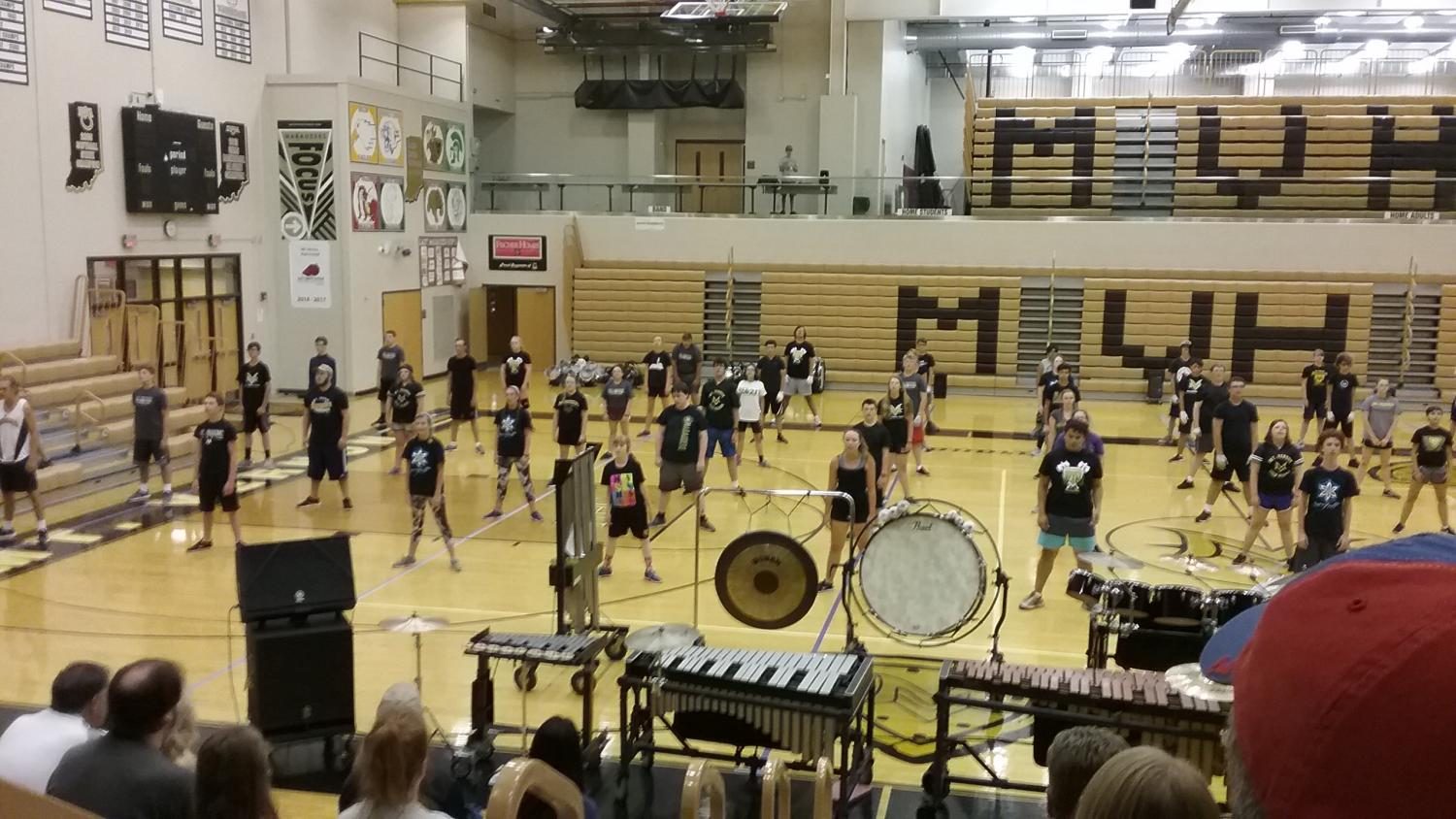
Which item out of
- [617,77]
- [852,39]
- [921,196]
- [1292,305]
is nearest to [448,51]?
[617,77]

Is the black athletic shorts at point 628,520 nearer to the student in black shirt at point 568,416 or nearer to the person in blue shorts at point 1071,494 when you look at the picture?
the student in black shirt at point 568,416

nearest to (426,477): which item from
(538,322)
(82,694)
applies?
(82,694)

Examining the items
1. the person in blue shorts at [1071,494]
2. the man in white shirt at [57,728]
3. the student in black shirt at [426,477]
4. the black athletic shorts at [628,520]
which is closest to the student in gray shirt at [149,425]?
the student in black shirt at [426,477]

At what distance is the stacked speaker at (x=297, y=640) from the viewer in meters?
7.87

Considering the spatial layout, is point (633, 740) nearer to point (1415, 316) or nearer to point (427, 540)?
point (427, 540)

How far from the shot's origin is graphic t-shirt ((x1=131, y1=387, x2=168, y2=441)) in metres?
15.5

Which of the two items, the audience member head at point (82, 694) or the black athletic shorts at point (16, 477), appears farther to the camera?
the black athletic shorts at point (16, 477)

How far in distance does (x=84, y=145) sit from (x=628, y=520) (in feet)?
43.0

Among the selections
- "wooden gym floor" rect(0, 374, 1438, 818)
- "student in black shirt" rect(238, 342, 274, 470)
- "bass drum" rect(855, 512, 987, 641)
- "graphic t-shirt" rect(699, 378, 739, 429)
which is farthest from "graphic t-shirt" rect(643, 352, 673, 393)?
"bass drum" rect(855, 512, 987, 641)

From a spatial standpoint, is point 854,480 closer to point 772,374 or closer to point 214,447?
point 214,447

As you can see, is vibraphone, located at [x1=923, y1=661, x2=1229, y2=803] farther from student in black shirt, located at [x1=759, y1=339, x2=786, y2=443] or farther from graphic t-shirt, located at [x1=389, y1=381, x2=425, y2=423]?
student in black shirt, located at [x1=759, y1=339, x2=786, y2=443]

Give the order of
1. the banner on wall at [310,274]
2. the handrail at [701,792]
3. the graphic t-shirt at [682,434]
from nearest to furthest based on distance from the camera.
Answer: the handrail at [701,792], the graphic t-shirt at [682,434], the banner on wall at [310,274]

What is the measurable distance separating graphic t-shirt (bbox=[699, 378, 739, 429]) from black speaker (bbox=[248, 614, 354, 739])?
822 cm

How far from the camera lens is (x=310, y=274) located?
24.4m
